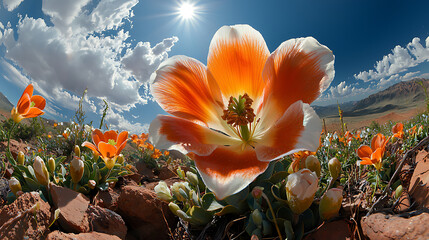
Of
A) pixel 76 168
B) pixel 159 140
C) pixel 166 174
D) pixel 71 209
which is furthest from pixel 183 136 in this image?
pixel 166 174

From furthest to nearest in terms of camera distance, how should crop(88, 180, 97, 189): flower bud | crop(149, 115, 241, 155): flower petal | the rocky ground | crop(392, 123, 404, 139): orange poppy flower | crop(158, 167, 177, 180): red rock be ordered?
crop(158, 167, 177, 180): red rock, crop(392, 123, 404, 139): orange poppy flower, crop(88, 180, 97, 189): flower bud, crop(149, 115, 241, 155): flower petal, the rocky ground

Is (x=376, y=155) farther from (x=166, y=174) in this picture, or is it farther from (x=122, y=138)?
(x=166, y=174)

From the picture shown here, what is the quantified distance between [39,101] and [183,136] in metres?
1.23

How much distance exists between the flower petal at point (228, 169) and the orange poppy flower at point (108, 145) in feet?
2.70

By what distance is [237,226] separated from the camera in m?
1.26

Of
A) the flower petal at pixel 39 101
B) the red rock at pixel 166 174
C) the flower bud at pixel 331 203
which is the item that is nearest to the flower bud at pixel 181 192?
the flower bud at pixel 331 203

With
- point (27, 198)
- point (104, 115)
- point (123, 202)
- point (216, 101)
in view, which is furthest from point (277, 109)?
point (104, 115)

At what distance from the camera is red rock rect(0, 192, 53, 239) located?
104cm

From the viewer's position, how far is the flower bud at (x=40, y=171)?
4.58 feet

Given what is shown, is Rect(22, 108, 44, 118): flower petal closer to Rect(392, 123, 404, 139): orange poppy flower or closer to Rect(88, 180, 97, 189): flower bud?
Rect(88, 180, 97, 189): flower bud

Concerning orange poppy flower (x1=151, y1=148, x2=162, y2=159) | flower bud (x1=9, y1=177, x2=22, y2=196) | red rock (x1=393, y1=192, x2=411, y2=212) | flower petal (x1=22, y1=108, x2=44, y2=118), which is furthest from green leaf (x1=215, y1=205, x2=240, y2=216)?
orange poppy flower (x1=151, y1=148, x2=162, y2=159)

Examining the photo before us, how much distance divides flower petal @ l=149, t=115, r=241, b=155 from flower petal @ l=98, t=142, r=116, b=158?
0.61 meters

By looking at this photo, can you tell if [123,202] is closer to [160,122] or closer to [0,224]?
[0,224]

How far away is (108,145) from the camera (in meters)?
1.57
